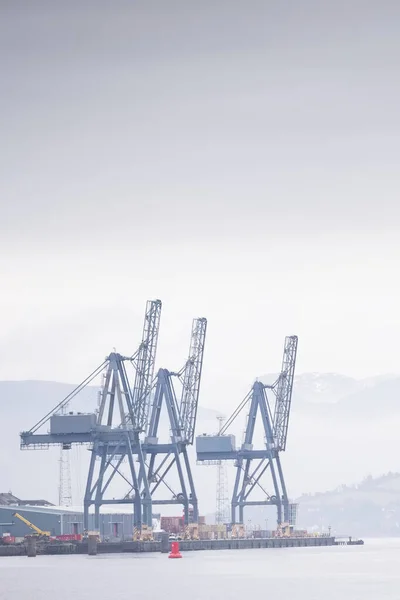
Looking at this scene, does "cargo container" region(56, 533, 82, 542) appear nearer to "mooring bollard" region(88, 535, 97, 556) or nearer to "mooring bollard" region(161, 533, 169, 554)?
"mooring bollard" region(88, 535, 97, 556)

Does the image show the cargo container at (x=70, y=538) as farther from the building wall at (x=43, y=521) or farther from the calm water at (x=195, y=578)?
the calm water at (x=195, y=578)

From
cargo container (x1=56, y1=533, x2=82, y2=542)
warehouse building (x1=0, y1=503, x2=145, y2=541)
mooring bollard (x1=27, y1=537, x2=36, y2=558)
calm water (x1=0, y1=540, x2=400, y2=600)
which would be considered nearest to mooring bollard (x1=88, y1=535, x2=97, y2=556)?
calm water (x1=0, y1=540, x2=400, y2=600)

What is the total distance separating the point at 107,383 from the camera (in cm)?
17862

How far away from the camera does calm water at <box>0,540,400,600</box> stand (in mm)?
105625

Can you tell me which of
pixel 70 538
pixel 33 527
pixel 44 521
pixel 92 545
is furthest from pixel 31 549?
pixel 44 521

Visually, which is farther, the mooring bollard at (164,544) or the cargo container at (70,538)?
the mooring bollard at (164,544)

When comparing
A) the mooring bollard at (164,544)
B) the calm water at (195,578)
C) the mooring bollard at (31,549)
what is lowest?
the calm water at (195,578)

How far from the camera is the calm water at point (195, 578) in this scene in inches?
4158

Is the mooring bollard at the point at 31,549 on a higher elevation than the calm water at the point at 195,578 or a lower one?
higher

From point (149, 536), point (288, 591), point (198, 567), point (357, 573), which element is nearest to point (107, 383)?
point (149, 536)

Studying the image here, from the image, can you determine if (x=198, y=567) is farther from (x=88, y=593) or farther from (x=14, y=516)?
(x=14, y=516)

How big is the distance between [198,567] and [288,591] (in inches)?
1280

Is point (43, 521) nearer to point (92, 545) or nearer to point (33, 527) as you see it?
point (33, 527)

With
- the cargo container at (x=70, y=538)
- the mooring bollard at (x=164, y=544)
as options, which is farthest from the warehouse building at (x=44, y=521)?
the mooring bollard at (x=164, y=544)
